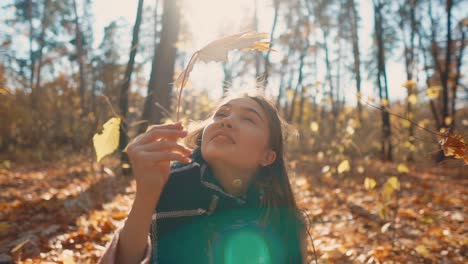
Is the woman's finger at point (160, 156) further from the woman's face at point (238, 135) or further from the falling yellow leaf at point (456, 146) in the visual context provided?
the falling yellow leaf at point (456, 146)

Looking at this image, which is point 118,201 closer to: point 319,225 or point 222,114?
point 319,225

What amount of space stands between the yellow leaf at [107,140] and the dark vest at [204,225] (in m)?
0.33

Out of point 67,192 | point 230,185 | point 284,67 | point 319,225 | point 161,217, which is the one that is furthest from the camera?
point 284,67

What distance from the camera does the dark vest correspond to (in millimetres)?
1589

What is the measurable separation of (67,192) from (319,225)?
3.20 meters

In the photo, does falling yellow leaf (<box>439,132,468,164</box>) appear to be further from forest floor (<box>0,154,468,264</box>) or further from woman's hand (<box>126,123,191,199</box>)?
woman's hand (<box>126,123,191,199</box>)

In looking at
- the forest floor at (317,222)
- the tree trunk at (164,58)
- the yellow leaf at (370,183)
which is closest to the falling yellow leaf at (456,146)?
the forest floor at (317,222)

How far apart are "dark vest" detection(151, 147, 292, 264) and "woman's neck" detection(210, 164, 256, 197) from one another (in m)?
0.04

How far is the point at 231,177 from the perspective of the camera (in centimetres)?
175

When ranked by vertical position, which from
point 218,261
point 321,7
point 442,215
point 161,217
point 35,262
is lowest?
point 442,215

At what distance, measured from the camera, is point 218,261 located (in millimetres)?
1631

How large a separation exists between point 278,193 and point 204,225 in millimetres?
500

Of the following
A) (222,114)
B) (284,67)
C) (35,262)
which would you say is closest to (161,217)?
(222,114)

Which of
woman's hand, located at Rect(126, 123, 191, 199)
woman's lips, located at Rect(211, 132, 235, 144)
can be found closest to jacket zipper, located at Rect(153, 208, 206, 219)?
woman's lips, located at Rect(211, 132, 235, 144)
